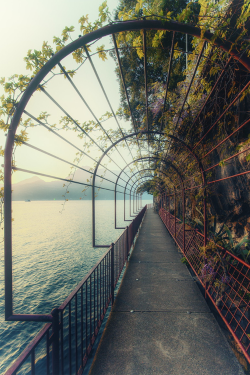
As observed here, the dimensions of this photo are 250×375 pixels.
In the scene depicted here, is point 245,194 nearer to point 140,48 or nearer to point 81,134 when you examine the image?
point 140,48

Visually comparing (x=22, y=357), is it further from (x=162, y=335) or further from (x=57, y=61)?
(x=57, y=61)

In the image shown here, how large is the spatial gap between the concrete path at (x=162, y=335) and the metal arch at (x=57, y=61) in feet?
4.39

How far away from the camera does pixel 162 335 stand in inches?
95.2

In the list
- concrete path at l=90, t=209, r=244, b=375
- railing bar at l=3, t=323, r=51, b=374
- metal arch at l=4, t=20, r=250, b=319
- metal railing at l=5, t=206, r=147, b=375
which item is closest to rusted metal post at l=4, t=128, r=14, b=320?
metal arch at l=4, t=20, r=250, b=319

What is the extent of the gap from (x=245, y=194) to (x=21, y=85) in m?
3.85

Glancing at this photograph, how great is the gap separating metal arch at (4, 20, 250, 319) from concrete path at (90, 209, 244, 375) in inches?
52.6

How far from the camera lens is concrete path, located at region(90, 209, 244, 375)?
1.97m

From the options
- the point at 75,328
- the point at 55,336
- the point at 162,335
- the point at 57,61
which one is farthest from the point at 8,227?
the point at 162,335

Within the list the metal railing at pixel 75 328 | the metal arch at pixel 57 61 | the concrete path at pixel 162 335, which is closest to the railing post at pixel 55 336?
the metal railing at pixel 75 328

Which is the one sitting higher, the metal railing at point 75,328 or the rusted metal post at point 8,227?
the rusted metal post at point 8,227

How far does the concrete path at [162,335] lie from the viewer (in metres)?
1.97

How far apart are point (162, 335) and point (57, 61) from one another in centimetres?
337

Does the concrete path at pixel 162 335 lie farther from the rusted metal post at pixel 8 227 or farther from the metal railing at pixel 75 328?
the rusted metal post at pixel 8 227

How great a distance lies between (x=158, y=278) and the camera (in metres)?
4.16
